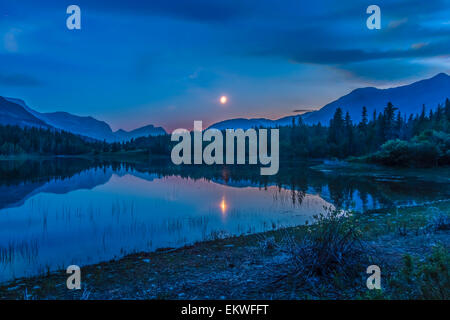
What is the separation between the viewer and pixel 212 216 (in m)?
21.9

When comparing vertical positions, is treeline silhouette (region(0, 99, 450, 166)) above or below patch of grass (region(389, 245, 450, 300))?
above

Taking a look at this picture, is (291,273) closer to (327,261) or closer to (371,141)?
(327,261)

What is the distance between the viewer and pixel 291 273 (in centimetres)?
741

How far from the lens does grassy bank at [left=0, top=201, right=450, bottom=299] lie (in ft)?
20.5

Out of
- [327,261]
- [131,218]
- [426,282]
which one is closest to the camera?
[426,282]

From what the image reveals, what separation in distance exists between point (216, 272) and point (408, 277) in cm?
530

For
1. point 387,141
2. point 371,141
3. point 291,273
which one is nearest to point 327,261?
point 291,273

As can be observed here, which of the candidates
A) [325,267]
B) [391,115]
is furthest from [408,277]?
[391,115]

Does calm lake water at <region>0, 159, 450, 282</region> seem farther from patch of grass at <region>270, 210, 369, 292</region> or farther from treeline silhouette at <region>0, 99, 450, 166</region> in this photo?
treeline silhouette at <region>0, 99, 450, 166</region>

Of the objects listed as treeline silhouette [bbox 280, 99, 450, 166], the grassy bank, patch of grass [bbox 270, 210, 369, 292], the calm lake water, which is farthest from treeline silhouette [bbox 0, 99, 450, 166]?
patch of grass [bbox 270, 210, 369, 292]

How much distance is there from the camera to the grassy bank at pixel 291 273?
20.5 feet

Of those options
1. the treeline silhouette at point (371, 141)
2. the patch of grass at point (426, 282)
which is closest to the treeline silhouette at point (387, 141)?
the treeline silhouette at point (371, 141)

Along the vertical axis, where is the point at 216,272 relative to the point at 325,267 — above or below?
below
